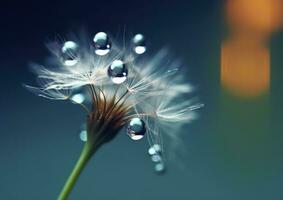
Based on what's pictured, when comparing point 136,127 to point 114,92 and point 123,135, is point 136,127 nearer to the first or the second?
Answer: point 114,92

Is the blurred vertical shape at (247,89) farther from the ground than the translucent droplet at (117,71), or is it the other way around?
the translucent droplet at (117,71)

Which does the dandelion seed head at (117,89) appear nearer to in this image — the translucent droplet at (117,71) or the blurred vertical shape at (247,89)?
the translucent droplet at (117,71)

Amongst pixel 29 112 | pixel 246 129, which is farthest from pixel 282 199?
pixel 29 112

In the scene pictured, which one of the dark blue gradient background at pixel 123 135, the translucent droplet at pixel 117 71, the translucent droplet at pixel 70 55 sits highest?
the translucent droplet at pixel 70 55

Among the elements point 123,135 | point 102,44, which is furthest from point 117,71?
point 123,135

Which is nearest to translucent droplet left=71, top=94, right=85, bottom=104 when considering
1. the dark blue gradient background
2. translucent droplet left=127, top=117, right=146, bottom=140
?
translucent droplet left=127, top=117, right=146, bottom=140

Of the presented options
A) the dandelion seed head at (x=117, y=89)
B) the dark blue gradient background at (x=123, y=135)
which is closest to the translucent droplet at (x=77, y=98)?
the dandelion seed head at (x=117, y=89)

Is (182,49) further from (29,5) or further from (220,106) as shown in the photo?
(29,5)

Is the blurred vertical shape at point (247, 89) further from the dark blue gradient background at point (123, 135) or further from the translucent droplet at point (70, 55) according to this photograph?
the translucent droplet at point (70, 55)

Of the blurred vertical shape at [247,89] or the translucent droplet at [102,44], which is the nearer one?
the translucent droplet at [102,44]
